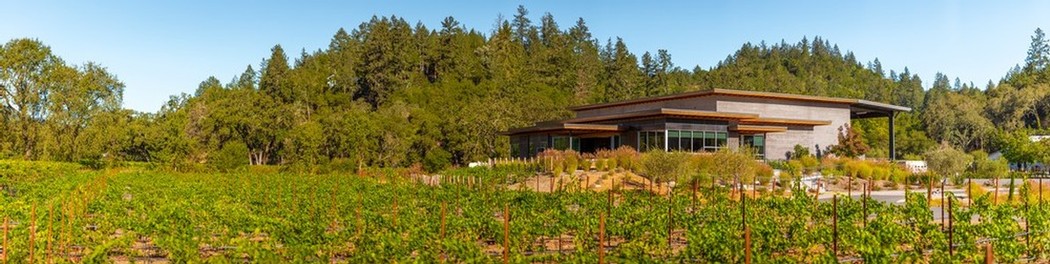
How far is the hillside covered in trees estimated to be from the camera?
44.1 metres

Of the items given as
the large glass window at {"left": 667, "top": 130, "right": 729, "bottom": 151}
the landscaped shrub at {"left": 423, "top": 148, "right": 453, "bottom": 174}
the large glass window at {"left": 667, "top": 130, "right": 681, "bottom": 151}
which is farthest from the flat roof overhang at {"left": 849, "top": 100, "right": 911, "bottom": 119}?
the landscaped shrub at {"left": 423, "top": 148, "right": 453, "bottom": 174}

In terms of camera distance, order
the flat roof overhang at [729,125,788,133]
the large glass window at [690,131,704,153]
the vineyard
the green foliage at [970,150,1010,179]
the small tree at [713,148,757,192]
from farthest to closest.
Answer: the flat roof overhang at [729,125,788,133]
the large glass window at [690,131,704,153]
the green foliage at [970,150,1010,179]
the small tree at [713,148,757,192]
the vineyard

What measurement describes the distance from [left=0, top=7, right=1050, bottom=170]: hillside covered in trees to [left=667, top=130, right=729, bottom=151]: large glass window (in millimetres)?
13547

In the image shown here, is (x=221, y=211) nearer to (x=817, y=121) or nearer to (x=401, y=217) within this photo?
(x=401, y=217)

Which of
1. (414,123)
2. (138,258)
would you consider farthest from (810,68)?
(138,258)

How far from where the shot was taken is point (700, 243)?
35.7 feet

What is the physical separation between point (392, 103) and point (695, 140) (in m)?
35.9

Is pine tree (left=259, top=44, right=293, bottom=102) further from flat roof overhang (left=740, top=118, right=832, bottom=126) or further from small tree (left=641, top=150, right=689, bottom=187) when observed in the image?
small tree (left=641, top=150, right=689, bottom=187)

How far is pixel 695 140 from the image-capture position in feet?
120

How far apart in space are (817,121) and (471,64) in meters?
41.2

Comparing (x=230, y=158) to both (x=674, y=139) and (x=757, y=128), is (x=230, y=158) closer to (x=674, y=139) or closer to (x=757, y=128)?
(x=674, y=139)

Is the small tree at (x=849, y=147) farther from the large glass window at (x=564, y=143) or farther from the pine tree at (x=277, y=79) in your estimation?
the pine tree at (x=277, y=79)

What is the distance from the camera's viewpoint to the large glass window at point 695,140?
35875mm

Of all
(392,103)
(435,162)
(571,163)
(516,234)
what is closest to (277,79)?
(392,103)
